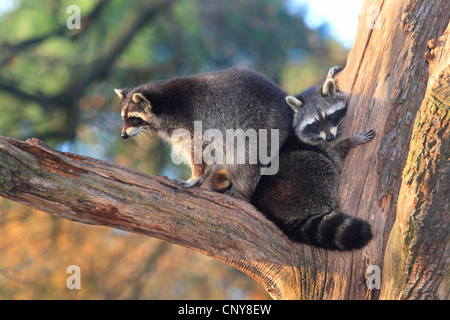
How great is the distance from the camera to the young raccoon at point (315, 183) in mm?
4637

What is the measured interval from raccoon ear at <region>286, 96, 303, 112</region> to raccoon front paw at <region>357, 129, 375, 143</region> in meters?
1.07

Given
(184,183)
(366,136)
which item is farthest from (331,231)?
(184,183)

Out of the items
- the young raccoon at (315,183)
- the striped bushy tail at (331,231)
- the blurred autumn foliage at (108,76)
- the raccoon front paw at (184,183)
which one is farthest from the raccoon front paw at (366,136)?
the blurred autumn foliage at (108,76)

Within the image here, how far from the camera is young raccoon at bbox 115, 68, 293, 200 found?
18.5 feet

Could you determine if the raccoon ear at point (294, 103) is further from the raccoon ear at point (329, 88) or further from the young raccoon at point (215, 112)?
the raccoon ear at point (329, 88)

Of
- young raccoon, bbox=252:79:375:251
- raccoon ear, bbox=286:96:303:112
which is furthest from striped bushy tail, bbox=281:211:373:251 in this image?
raccoon ear, bbox=286:96:303:112

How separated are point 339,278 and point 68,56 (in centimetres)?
820

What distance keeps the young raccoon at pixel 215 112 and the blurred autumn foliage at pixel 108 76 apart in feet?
11.8

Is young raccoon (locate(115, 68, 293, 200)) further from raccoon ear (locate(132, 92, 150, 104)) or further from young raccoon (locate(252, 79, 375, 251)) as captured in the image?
young raccoon (locate(252, 79, 375, 251))

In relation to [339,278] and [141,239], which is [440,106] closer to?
[339,278]

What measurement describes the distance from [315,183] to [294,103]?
3.92ft

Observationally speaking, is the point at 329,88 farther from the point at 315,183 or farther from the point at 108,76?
the point at 108,76

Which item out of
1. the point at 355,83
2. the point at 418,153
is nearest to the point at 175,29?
the point at 355,83

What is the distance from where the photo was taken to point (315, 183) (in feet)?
16.7
